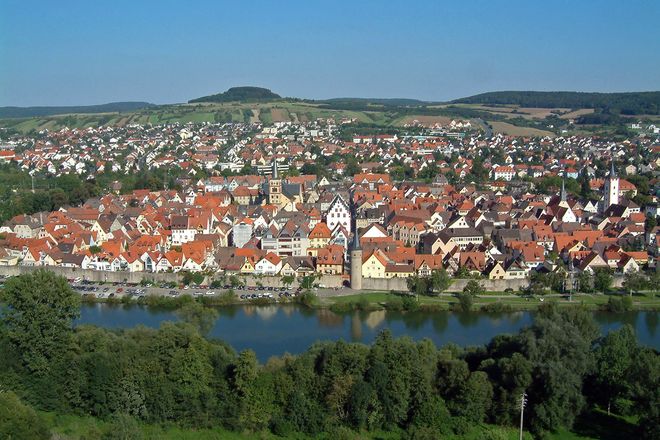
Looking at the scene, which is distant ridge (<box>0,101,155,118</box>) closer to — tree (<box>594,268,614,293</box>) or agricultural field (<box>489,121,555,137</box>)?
agricultural field (<box>489,121,555,137</box>)

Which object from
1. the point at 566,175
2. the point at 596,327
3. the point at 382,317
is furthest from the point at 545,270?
the point at 566,175

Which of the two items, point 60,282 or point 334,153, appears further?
point 334,153

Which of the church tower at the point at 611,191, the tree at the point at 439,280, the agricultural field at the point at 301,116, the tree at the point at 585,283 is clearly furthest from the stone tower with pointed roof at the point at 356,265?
the agricultural field at the point at 301,116

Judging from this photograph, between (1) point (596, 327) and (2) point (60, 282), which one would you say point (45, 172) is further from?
(1) point (596, 327)

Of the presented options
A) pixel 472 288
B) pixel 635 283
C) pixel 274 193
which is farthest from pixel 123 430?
pixel 274 193

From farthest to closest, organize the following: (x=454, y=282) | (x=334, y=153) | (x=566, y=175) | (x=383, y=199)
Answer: (x=334, y=153) → (x=566, y=175) → (x=383, y=199) → (x=454, y=282)

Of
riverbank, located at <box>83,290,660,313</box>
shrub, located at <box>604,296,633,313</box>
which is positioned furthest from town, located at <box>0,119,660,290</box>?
shrub, located at <box>604,296,633,313</box>

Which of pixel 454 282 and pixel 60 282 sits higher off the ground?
pixel 60 282
